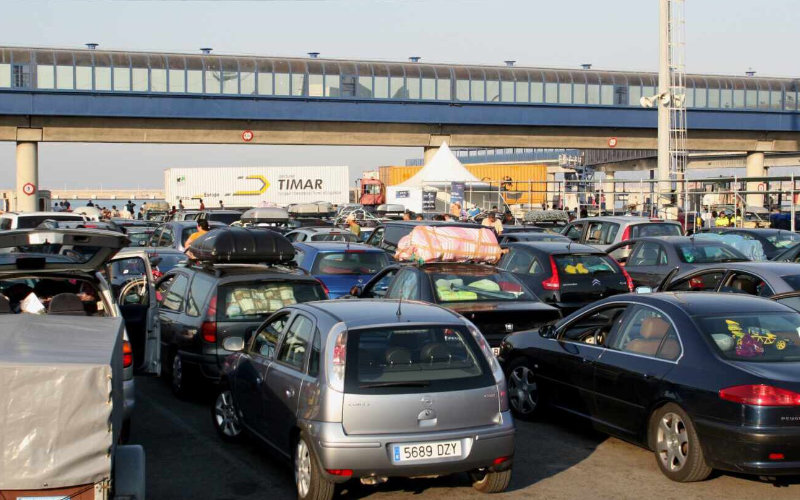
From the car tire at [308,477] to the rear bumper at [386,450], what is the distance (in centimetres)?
12

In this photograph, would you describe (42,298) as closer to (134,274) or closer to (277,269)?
(277,269)

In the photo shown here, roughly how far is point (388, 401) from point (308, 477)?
0.83m

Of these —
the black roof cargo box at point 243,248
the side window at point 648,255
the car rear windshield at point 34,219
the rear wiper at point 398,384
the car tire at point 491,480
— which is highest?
the car rear windshield at point 34,219

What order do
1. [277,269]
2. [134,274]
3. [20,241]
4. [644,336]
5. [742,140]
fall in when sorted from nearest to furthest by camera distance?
1. [20,241]
2. [644,336]
3. [277,269]
4. [134,274]
5. [742,140]

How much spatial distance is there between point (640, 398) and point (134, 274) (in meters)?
11.6

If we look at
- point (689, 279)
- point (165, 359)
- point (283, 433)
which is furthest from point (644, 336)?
point (165, 359)

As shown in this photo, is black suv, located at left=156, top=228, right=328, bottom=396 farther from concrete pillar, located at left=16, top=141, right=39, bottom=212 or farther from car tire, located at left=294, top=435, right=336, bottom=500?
concrete pillar, located at left=16, top=141, right=39, bottom=212

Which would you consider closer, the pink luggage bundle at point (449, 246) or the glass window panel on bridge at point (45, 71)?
the pink luggage bundle at point (449, 246)

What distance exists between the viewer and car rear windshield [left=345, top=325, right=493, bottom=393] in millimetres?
6449

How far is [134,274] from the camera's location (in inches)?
674

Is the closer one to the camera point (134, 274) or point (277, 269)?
point (277, 269)

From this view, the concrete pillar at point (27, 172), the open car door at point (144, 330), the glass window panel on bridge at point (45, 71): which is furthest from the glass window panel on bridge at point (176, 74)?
the open car door at point (144, 330)

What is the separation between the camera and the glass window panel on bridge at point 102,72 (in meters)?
45.2

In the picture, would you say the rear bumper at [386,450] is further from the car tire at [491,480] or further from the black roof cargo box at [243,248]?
the black roof cargo box at [243,248]
